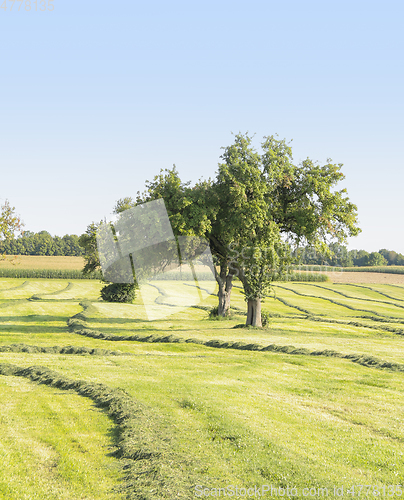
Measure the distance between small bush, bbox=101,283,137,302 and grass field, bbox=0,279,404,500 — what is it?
2641cm

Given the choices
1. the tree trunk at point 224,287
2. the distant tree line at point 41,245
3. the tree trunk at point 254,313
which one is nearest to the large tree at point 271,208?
the tree trunk at point 254,313

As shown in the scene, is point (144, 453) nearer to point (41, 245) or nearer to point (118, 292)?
point (118, 292)

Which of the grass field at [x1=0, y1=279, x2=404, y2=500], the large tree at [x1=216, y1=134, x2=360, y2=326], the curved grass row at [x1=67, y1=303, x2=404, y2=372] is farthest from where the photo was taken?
the large tree at [x1=216, y1=134, x2=360, y2=326]

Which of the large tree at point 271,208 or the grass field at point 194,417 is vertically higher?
the large tree at point 271,208

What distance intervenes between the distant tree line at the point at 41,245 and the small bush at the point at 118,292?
94.6 meters

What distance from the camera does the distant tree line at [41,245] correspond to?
481 feet

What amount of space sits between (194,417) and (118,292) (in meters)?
43.3

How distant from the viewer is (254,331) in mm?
31203

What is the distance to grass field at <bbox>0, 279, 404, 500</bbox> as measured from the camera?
7.65m

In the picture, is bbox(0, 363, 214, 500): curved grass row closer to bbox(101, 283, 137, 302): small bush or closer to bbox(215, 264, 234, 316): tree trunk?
bbox(215, 264, 234, 316): tree trunk

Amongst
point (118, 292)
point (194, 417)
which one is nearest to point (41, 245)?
point (118, 292)

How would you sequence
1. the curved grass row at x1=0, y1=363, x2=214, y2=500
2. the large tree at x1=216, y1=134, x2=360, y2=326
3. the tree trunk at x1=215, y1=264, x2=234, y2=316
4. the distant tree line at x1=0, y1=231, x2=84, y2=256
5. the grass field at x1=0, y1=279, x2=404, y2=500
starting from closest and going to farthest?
the curved grass row at x1=0, y1=363, x2=214, y2=500 < the grass field at x1=0, y1=279, x2=404, y2=500 < the large tree at x1=216, y1=134, x2=360, y2=326 < the tree trunk at x1=215, y1=264, x2=234, y2=316 < the distant tree line at x1=0, y1=231, x2=84, y2=256

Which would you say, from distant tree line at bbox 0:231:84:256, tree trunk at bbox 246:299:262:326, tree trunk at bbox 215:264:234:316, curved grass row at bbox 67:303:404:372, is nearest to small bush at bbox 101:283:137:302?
tree trunk at bbox 215:264:234:316

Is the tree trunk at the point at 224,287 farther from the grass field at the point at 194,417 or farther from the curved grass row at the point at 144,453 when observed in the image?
the curved grass row at the point at 144,453
